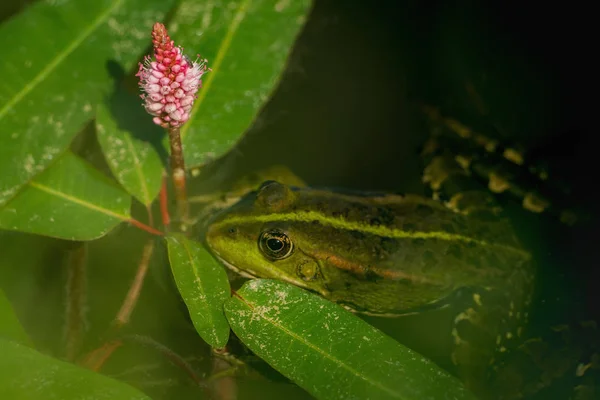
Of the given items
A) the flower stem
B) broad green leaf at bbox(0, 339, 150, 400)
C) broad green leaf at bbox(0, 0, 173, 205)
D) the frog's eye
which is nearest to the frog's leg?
the frog's eye

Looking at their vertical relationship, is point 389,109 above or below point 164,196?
above

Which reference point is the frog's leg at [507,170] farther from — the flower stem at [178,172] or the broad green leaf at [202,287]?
the broad green leaf at [202,287]

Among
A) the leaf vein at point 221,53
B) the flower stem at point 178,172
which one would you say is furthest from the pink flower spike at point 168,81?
the leaf vein at point 221,53

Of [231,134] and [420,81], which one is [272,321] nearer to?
[231,134]

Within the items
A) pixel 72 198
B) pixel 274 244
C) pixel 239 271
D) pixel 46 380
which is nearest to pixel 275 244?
pixel 274 244

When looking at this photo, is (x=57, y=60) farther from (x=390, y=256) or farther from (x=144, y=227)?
(x=390, y=256)

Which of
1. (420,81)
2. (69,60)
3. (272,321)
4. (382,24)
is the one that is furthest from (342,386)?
(382,24)
